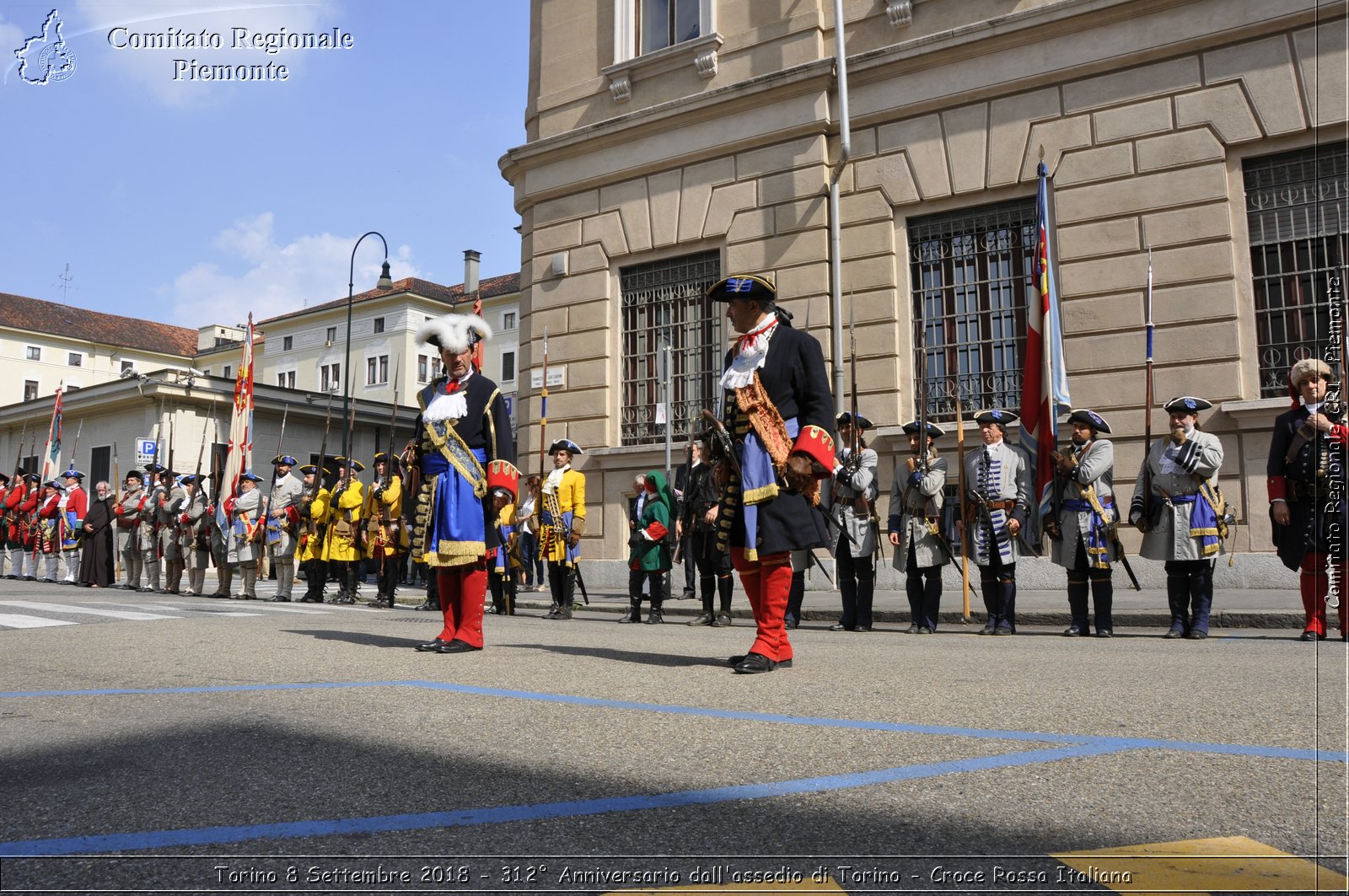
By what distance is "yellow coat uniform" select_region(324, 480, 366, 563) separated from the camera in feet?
51.0

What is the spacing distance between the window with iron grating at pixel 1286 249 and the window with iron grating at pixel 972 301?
111 inches

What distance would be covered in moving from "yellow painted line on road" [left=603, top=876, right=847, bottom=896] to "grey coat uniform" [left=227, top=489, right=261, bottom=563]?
14.9 meters

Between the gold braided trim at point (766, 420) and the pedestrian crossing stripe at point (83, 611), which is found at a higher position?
the gold braided trim at point (766, 420)

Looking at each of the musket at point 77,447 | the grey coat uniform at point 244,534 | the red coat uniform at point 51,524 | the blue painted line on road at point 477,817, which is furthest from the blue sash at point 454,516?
the musket at point 77,447

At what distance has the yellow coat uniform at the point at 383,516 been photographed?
1512 cm

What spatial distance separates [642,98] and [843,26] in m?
3.82

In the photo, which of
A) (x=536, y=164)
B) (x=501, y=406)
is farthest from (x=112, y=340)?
(x=501, y=406)

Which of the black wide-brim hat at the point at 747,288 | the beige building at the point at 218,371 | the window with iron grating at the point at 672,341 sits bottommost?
the black wide-brim hat at the point at 747,288

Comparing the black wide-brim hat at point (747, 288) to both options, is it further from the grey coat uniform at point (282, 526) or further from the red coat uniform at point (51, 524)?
the red coat uniform at point (51, 524)

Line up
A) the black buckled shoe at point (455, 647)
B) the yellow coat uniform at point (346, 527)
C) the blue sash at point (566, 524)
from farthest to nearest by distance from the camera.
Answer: the yellow coat uniform at point (346, 527), the blue sash at point (566, 524), the black buckled shoe at point (455, 647)

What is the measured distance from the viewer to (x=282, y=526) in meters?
15.9

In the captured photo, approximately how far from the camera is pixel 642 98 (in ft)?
61.1

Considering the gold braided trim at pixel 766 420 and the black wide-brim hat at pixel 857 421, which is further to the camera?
the black wide-brim hat at pixel 857 421

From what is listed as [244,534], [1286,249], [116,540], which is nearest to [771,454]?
[1286,249]
